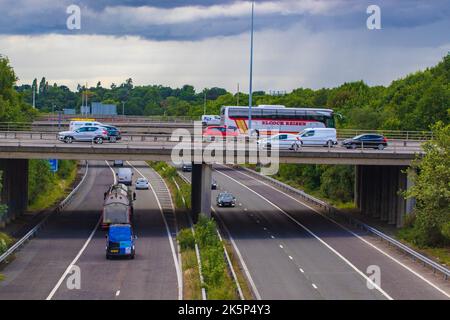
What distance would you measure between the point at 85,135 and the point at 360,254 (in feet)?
94.0

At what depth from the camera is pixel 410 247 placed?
5194 centimetres

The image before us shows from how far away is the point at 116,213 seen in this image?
A: 56.1m

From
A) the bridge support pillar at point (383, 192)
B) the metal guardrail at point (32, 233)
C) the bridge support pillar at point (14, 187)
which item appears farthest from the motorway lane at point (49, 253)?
the bridge support pillar at point (383, 192)

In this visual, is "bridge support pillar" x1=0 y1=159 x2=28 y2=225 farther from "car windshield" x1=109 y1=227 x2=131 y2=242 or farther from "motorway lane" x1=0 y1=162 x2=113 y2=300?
"car windshield" x1=109 y1=227 x2=131 y2=242

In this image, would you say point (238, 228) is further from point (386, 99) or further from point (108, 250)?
point (386, 99)

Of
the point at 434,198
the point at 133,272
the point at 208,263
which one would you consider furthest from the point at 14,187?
the point at 434,198

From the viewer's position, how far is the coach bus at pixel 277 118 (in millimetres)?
91500

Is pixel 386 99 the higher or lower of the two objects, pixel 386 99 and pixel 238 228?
the higher

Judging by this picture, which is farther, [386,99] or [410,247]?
[386,99]

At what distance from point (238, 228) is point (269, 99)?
10841 centimetres

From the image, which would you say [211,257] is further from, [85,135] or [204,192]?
[85,135]

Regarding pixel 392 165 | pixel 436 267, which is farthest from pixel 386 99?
pixel 436 267

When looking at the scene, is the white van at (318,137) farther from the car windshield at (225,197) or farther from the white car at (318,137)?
the car windshield at (225,197)

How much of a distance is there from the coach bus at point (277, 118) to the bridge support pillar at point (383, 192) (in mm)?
18429
